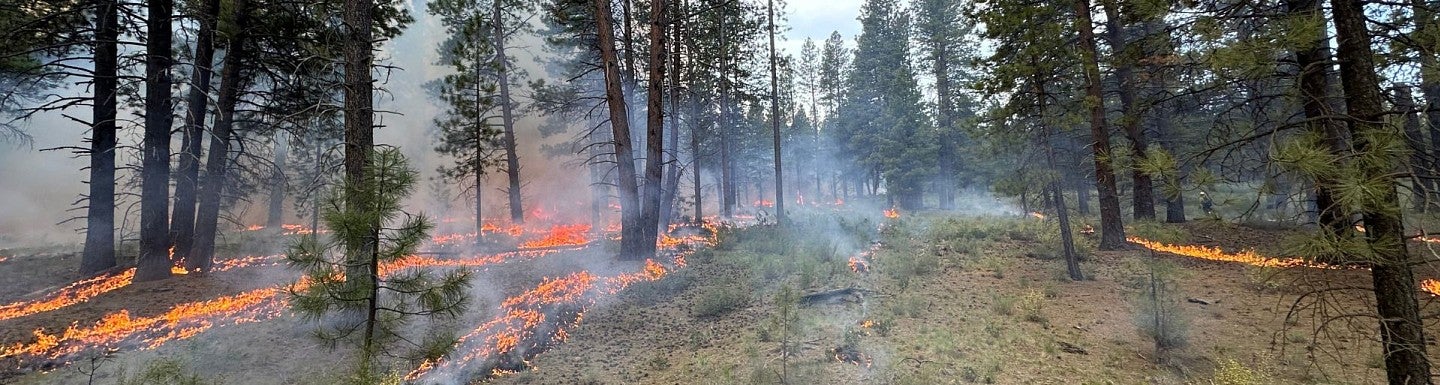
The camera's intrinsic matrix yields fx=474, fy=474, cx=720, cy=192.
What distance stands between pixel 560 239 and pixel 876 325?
46.0ft

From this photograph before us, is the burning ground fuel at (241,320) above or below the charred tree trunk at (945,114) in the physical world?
below

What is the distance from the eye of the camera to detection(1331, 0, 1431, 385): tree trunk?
10.6 feet

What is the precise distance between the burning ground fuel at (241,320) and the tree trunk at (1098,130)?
9.80 metres

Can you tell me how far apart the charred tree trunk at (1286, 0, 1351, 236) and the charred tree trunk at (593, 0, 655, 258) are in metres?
10.3

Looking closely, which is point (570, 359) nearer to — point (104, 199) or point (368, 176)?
point (368, 176)

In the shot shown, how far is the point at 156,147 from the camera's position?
9367 millimetres

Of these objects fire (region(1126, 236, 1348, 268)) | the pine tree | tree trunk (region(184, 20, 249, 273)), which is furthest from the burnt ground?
tree trunk (region(184, 20, 249, 273))

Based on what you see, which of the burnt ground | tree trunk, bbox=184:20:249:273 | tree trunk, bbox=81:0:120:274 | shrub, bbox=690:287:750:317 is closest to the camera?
the burnt ground

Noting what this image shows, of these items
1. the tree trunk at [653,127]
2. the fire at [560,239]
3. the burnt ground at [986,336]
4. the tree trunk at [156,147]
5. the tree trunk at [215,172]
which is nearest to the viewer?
the burnt ground at [986,336]

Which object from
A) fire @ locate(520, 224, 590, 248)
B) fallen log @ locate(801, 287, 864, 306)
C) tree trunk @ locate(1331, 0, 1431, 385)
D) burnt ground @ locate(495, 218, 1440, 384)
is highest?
tree trunk @ locate(1331, 0, 1431, 385)

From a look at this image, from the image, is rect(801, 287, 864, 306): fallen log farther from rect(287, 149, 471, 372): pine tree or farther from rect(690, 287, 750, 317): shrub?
rect(287, 149, 471, 372): pine tree

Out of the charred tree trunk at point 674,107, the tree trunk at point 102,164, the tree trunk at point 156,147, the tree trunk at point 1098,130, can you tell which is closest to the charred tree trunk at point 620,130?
the charred tree trunk at point 674,107

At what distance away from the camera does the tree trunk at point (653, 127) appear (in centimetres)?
1195

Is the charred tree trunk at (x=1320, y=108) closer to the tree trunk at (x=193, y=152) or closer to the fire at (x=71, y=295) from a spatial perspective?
the fire at (x=71, y=295)
